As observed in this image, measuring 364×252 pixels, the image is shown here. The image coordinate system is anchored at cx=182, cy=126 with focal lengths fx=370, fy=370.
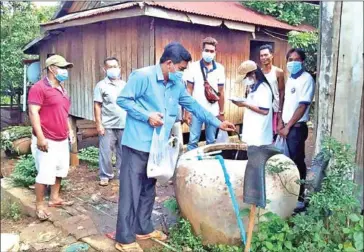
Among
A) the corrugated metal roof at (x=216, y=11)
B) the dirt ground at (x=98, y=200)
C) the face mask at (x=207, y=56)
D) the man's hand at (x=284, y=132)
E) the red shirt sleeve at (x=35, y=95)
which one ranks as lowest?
the dirt ground at (x=98, y=200)

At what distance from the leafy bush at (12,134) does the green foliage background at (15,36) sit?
3.39ft

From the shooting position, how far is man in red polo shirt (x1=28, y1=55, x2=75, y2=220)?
3.91 metres

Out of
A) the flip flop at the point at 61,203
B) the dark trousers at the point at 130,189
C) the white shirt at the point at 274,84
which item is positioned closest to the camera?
the dark trousers at the point at 130,189

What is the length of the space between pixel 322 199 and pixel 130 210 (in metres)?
1.62

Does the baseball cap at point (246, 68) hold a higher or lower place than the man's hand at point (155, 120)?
higher

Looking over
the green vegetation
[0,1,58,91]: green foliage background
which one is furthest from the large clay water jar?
[0,1,58,91]: green foliage background

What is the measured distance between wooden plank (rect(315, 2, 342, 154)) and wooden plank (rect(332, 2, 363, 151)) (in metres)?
0.05

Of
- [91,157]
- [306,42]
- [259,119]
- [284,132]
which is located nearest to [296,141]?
[284,132]

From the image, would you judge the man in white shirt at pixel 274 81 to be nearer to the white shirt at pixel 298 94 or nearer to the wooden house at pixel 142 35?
the white shirt at pixel 298 94

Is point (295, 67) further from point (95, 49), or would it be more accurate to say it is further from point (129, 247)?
point (95, 49)

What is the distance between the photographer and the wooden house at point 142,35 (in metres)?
6.19

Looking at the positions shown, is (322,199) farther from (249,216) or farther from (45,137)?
(45,137)

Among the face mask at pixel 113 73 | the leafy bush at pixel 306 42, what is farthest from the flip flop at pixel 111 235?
the leafy bush at pixel 306 42

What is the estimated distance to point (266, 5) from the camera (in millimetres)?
9156
